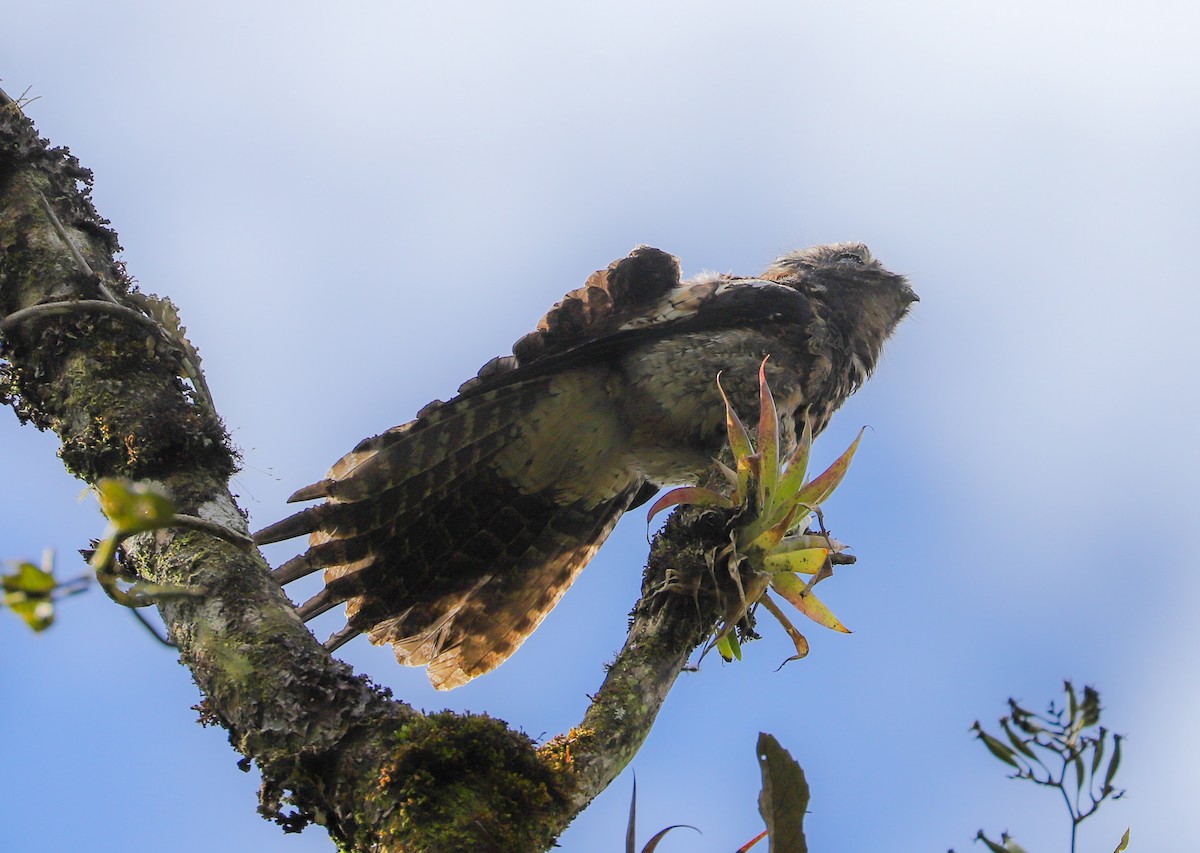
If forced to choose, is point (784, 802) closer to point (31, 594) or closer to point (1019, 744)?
point (1019, 744)

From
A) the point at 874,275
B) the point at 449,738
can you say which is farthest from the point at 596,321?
the point at 449,738

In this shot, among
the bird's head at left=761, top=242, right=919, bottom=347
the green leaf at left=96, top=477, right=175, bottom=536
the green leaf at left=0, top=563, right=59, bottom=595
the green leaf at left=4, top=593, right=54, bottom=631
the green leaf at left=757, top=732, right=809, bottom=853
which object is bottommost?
the green leaf at left=4, top=593, right=54, bottom=631

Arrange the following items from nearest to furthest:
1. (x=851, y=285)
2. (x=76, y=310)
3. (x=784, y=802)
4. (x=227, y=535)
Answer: (x=784, y=802) < (x=227, y=535) < (x=76, y=310) < (x=851, y=285)

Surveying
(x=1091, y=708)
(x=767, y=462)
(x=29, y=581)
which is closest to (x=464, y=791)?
(x=1091, y=708)

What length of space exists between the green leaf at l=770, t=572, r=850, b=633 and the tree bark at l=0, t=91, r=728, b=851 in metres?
0.27

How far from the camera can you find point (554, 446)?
5.52m

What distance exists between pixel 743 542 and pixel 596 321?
208cm

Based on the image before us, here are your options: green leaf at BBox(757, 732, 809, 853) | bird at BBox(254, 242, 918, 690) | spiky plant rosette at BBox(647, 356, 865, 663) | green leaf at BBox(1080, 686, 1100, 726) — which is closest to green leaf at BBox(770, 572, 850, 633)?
spiky plant rosette at BBox(647, 356, 865, 663)

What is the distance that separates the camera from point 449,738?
2383mm

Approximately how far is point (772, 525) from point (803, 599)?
280 mm

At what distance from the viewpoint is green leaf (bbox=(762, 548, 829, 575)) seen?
3.56m

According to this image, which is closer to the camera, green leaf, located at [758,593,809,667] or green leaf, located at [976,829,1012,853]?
green leaf, located at [976,829,1012,853]

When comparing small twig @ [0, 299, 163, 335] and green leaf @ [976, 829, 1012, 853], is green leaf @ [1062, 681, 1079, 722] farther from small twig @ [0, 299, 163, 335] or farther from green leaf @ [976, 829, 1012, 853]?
small twig @ [0, 299, 163, 335]

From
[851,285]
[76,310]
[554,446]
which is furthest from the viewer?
[851,285]
